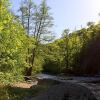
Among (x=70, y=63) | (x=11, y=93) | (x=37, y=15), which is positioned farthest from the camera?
(x=70, y=63)

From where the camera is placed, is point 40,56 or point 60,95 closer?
point 60,95

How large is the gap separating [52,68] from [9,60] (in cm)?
6091

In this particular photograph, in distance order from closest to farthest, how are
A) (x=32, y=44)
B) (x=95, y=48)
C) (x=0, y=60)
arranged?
(x=0, y=60)
(x=32, y=44)
(x=95, y=48)

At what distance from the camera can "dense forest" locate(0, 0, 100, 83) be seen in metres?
24.0

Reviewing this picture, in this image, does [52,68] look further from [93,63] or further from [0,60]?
[0,60]

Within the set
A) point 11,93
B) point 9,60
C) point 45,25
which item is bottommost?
point 11,93

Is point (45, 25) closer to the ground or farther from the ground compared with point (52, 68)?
farther from the ground

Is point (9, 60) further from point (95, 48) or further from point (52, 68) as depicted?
point (52, 68)

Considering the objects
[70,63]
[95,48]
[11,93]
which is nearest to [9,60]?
[11,93]

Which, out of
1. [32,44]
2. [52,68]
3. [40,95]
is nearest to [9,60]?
[40,95]

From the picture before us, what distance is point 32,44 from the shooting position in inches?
1694

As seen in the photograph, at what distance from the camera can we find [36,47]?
46.3 m

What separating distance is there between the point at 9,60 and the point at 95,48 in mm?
37732

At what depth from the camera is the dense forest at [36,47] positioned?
24016 mm
